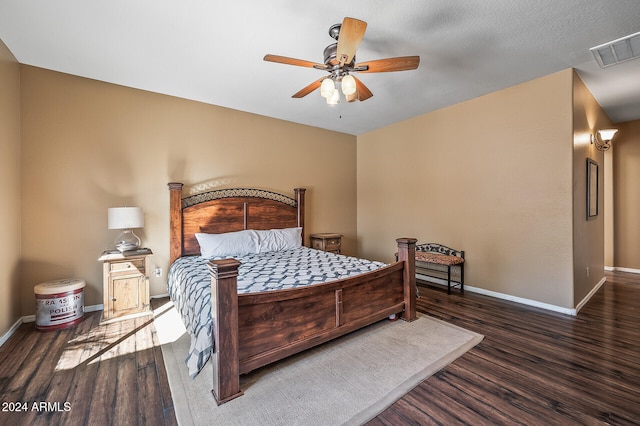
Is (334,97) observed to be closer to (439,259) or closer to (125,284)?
(439,259)

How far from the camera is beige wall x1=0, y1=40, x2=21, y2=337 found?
8.57ft

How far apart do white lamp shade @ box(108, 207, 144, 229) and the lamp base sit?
1.03 feet

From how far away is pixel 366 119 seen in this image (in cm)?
496

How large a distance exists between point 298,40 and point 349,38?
892 mm

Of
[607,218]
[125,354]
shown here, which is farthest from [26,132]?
[607,218]

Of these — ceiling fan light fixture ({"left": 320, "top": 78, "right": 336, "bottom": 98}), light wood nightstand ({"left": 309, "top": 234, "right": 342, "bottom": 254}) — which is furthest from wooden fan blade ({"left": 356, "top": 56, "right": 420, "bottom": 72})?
light wood nightstand ({"left": 309, "top": 234, "right": 342, "bottom": 254})

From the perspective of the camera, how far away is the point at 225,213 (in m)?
4.22

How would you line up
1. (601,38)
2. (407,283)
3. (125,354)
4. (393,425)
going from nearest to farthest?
(393,425) → (125,354) → (601,38) → (407,283)

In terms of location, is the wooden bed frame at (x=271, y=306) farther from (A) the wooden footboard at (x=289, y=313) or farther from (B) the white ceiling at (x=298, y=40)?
(B) the white ceiling at (x=298, y=40)

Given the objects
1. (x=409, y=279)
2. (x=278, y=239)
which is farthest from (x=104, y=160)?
(x=409, y=279)

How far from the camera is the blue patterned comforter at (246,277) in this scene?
6.39 ft

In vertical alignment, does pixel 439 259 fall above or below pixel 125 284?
above

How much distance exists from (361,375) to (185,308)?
169 cm

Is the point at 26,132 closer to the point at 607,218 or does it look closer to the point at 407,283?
the point at 407,283
